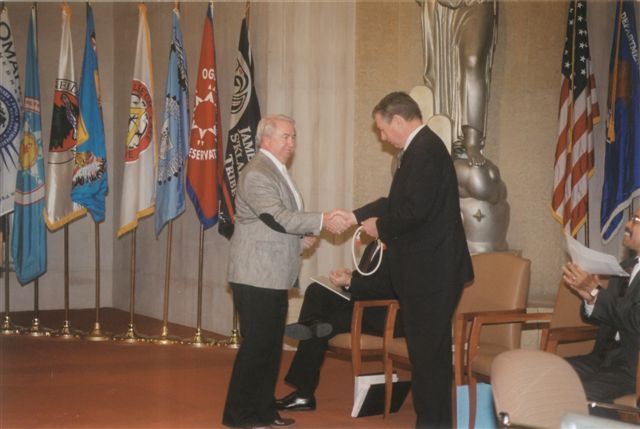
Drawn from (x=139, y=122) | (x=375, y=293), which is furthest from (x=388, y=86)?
(x=375, y=293)

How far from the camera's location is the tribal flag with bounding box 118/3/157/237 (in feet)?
23.8

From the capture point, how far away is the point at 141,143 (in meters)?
7.28

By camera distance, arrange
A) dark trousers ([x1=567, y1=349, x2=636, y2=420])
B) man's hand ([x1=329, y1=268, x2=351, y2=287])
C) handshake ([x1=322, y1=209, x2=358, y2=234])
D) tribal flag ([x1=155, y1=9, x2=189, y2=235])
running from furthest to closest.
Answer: tribal flag ([x1=155, y1=9, x2=189, y2=235])
man's hand ([x1=329, y1=268, x2=351, y2=287])
handshake ([x1=322, y1=209, x2=358, y2=234])
dark trousers ([x1=567, y1=349, x2=636, y2=420])

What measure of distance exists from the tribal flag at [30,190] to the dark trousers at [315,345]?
3442mm

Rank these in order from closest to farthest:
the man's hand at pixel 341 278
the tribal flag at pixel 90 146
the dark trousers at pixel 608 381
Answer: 1. the dark trousers at pixel 608 381
2. the man's hand at pixel 341 278
3. the tribal flag at pixel 90 146

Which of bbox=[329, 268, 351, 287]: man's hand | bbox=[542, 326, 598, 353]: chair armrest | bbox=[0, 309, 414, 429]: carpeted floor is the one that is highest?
bbox=[329, 268, 351, 287]: man's hand

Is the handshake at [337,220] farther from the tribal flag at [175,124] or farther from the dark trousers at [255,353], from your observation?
the tribal flag at [175,124]

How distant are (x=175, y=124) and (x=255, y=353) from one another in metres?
3.36

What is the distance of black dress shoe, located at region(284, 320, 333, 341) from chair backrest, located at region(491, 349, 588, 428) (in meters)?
2.95

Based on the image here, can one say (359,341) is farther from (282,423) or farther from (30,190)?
(30,190)

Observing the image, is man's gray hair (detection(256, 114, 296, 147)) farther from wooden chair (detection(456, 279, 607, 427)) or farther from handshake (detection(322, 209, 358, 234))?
wooden chair (detection(456, 279, 607, 427))

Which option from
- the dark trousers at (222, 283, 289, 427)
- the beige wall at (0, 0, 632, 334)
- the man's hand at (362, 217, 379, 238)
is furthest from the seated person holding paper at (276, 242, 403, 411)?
the beige wall at (0, 0, 632, 334)

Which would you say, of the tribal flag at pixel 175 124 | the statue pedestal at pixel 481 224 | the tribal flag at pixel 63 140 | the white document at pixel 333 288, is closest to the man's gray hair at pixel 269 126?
the white document at pixel 333 288

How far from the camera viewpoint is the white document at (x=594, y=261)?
361 centimetres
